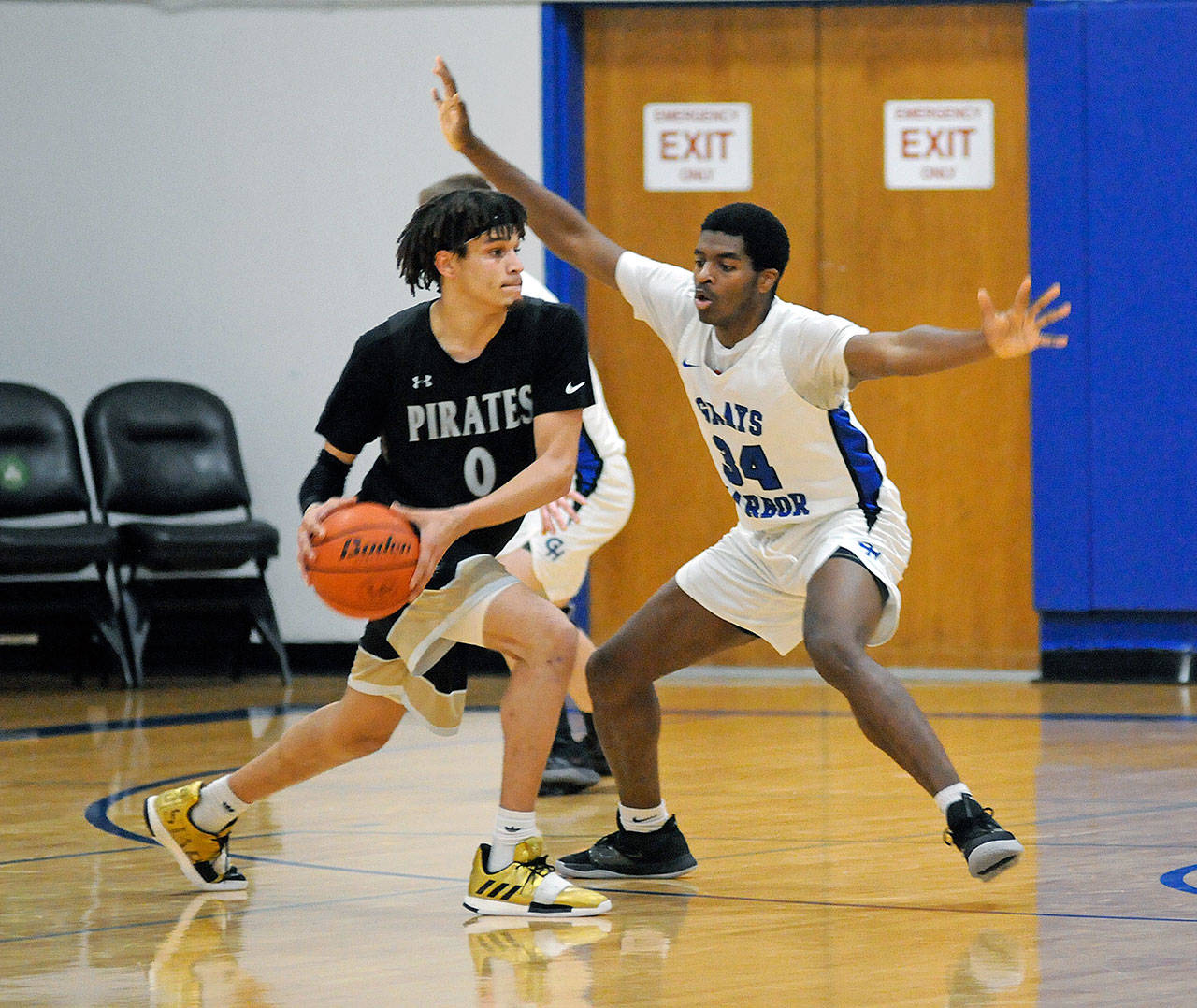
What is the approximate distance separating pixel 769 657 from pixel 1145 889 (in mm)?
A: 5152

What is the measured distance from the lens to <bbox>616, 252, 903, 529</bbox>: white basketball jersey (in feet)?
13.8

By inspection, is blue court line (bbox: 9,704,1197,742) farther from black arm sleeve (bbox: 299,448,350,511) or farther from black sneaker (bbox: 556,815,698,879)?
black arm sleeve (bbox: 299,448,350,511)

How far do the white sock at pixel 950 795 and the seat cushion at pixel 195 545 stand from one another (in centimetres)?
525

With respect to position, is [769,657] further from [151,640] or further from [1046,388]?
[151,640]

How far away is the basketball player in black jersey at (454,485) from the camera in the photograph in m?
3.96

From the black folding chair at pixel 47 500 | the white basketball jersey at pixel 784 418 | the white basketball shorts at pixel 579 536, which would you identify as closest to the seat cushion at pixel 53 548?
the black folding chair at pixel 47 500

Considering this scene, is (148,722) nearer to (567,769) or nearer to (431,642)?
(567,769)

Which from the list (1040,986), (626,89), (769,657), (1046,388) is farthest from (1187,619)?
(1040,986)

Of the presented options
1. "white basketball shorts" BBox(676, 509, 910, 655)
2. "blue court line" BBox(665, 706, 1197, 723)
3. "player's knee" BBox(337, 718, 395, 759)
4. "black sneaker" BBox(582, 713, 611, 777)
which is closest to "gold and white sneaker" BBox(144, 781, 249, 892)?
"player's knee" BBox(337, 718, 395, 759)

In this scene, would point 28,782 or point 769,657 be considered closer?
point 28,782

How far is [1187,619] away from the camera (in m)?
8.59

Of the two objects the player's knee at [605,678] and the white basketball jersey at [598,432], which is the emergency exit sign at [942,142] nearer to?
the white basketball jersey at [598,432]

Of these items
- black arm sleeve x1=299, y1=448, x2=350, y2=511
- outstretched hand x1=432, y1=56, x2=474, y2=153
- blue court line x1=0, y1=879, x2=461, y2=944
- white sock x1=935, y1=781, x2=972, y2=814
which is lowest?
blue court line x1=0, y1=879, x2=461, y2=944

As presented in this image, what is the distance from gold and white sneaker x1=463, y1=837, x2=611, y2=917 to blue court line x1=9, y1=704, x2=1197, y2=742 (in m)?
3.64
